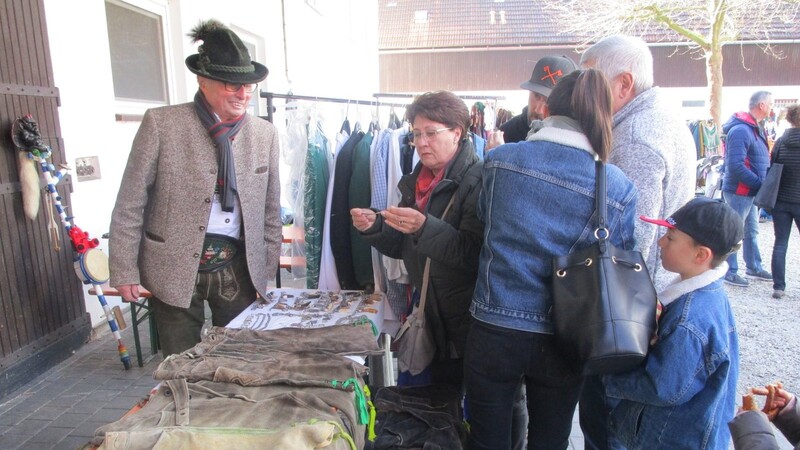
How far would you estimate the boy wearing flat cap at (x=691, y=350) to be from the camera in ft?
4.85

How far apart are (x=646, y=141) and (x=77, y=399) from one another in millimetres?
3393

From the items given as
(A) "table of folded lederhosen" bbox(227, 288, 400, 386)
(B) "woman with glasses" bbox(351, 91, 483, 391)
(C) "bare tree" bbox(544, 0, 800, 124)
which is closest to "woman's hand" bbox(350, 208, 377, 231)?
(B) "woman with glasses" bbox(351, 91, 483, 391)

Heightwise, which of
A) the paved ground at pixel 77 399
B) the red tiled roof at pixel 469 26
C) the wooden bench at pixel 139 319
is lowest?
the paved ground at pixel 77 399

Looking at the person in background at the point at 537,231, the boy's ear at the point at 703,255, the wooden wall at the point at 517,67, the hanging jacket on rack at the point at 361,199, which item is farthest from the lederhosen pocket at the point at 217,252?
the wooden wall at the point at 517,67

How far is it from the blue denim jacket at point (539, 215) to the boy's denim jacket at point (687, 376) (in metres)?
0.25

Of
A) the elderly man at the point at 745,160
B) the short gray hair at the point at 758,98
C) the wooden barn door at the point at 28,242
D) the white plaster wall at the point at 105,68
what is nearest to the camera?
the wooden barn door at the point at 28,242

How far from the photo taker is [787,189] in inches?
182

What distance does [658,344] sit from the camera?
152 centimetres

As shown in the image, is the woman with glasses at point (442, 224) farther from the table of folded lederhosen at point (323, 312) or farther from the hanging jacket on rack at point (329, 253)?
the hanging jacket on rack at point (329, 253)

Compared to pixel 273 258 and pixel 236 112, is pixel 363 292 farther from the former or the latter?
pixel 236 112

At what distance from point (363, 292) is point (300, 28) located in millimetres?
5802

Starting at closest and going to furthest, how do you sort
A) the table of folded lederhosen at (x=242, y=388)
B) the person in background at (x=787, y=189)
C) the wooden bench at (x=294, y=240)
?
the table of folded lederhosen at (x=242, y=388) → the wooden bench at (x=294, y=240) → the person in background at (x=787, y=189)

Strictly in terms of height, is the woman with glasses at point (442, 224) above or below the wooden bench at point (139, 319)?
above

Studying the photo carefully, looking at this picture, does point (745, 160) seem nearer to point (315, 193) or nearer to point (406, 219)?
point (315, 193)
